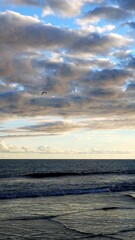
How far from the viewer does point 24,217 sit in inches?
939

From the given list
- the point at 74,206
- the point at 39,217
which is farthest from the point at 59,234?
the point at 74,206

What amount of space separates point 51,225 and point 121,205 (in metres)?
10.0

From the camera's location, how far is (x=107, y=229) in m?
20.6

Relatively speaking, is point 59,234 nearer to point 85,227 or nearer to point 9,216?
point 85,227

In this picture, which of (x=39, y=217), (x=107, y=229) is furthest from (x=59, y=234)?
(x=39, y=217)

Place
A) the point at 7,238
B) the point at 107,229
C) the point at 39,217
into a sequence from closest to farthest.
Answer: the point at 7,238
the point at 107,229
the point at 39,217

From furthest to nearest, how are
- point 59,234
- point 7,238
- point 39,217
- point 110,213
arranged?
point 110,213 → point 39,217 → point 59,234 → point 7,238

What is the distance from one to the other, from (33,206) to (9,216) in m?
5.19

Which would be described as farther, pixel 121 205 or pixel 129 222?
pixel 121 205

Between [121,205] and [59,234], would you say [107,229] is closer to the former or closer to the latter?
[59,234]

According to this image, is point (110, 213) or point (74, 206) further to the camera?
point (74, 206)

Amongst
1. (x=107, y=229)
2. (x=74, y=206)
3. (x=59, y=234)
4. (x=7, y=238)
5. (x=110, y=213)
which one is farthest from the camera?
(x=74, y=206)

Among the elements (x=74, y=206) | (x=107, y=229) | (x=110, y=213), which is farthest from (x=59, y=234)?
(x=74, y=206)

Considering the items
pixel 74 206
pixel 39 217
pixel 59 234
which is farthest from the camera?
pixel 74 206
